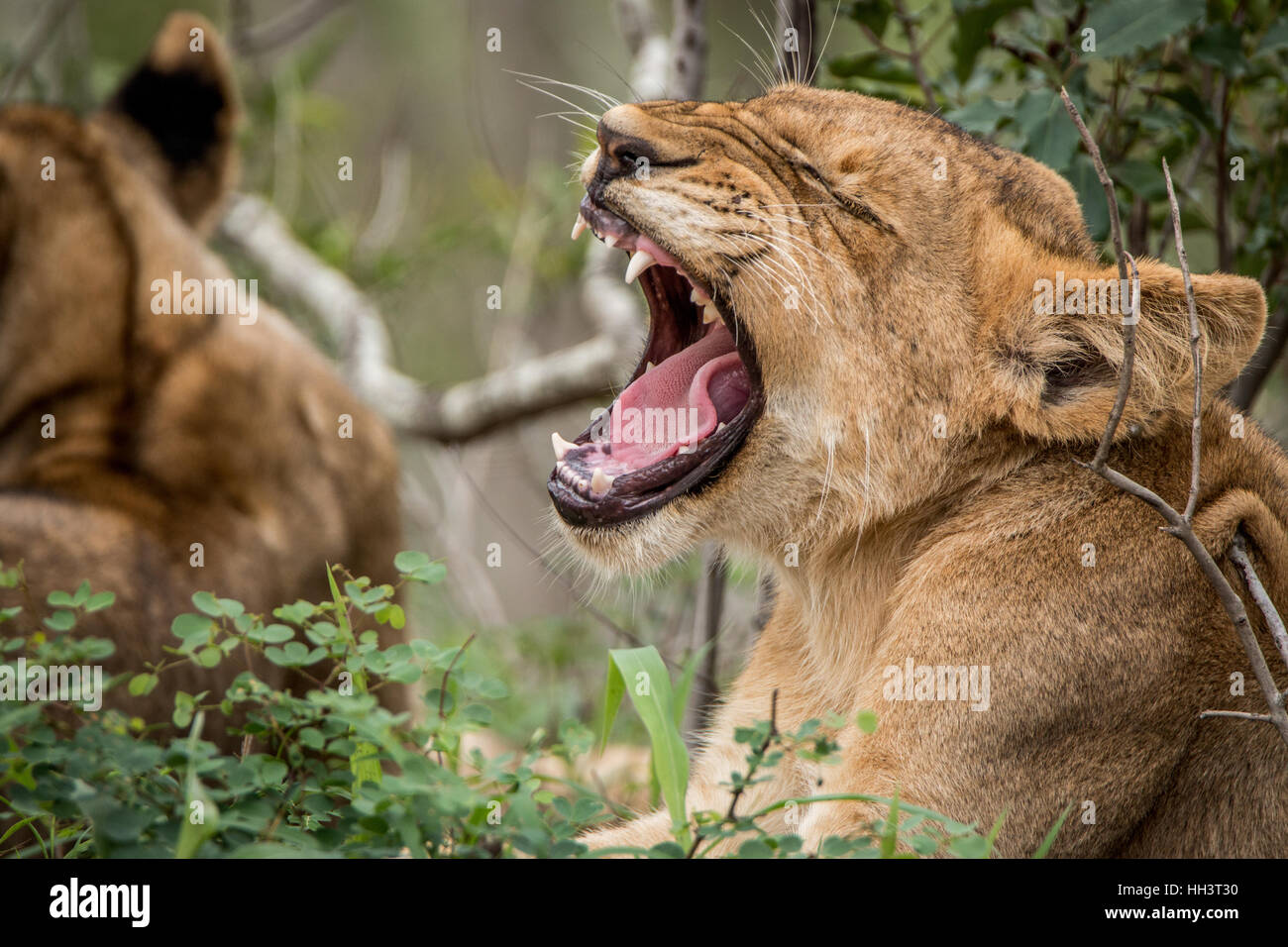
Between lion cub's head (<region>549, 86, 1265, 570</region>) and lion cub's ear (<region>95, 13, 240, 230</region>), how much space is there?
2.04 meters

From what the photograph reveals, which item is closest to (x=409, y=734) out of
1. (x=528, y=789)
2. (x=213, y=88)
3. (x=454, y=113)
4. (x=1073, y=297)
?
(x=528, y=789)

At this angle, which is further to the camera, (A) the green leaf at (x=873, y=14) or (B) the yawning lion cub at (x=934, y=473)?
(A) the green leaf at (x=873, y=14)

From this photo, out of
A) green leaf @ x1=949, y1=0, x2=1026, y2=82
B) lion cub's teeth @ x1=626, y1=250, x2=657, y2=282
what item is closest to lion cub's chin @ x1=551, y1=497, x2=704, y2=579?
lion cub's teeth @ x1=626, y1=250, x2=657, y2=282

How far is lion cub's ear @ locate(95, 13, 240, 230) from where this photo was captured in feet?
14.4

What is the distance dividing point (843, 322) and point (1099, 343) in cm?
54

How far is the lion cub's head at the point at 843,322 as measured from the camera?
280cm

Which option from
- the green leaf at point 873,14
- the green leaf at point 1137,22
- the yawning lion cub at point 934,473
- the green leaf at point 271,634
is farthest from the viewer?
the green leaf at point 873,14

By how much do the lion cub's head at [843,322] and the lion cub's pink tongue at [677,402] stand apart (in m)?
0.01

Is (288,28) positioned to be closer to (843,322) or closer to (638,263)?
(638,263)

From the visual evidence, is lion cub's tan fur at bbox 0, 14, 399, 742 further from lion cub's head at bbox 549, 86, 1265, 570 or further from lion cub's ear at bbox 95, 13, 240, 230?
lion cub's head at bbox 549, 86, 1265, 570

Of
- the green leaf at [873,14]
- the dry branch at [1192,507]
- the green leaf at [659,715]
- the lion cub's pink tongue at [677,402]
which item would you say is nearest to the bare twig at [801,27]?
the green leaf at [873,14]

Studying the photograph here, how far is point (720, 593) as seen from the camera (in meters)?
4.43

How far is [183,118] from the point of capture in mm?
4438

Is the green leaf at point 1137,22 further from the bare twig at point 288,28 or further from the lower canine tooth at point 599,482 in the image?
the bare twig at point 288,28
